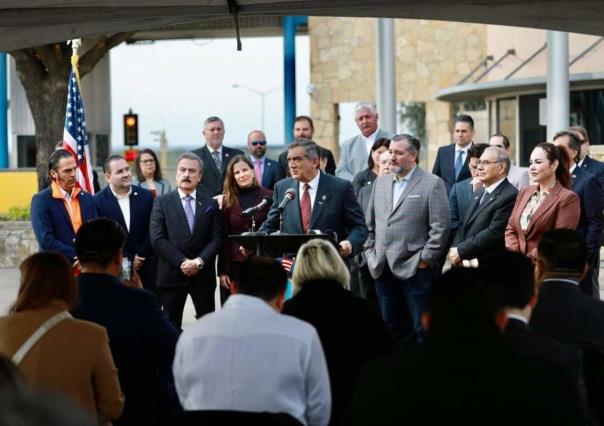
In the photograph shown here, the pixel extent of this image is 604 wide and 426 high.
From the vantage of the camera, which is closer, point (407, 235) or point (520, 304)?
point (520, 304)

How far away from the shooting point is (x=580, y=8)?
7777mm

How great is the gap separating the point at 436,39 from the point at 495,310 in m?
35.1

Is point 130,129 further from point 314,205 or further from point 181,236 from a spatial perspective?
point 314,205

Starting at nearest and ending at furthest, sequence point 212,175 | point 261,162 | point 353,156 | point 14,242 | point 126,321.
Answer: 1. point 126,321
2. point 212,175
3. point 353,156
4. point 261,162
5. point 14,242

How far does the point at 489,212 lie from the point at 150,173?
3828mm

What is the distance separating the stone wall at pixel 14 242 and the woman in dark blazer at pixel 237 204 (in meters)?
10.8

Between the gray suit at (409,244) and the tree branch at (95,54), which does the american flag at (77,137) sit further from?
the tree branch at (95,54)

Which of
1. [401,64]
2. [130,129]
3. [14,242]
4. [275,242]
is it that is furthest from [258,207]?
[401,64]

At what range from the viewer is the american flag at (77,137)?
12.8 m

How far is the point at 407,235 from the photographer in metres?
10.5

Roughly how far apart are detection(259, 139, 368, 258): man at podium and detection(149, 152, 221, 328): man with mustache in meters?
0.75

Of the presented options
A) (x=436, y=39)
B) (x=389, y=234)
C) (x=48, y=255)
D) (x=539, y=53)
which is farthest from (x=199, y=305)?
(x=436, y=39)

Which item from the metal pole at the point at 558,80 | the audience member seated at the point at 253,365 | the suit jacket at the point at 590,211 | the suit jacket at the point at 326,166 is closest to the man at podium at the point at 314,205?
the suit jacket at the point at 590,211

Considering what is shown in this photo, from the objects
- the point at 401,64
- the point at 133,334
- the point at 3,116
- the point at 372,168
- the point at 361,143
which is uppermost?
the point at 401,64
